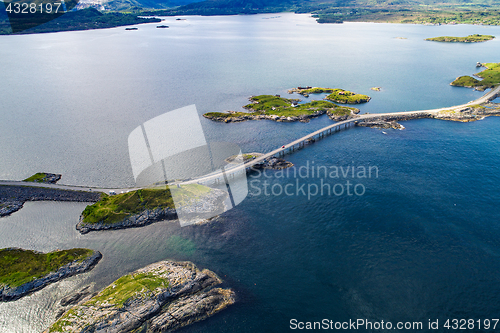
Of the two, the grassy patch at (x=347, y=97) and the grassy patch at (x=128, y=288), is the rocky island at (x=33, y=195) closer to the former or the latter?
the grassy patch at (x=128, y=288)

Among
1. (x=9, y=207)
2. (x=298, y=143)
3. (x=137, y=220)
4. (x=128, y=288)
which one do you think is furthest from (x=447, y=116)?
(x=9, y=207)

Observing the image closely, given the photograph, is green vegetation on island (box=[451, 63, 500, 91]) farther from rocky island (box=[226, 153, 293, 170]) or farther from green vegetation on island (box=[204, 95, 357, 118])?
rocky island (box=[226, 153, 293, 170])

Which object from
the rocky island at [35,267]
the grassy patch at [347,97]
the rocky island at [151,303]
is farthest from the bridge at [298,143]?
the rocky island at [151,303]

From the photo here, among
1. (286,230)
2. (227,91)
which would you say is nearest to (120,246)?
(286,230)

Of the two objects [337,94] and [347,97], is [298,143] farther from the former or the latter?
[337,94]

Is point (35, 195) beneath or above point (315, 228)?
above

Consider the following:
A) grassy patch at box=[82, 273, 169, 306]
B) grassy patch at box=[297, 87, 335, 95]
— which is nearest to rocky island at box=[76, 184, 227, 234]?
grassy patch at box=[82, 273, 169, 306]

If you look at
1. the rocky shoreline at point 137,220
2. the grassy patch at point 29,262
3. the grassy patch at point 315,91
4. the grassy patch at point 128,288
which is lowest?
the grassy patch at point 128,288

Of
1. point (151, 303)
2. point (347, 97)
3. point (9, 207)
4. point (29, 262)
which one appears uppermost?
point (347, 97)
